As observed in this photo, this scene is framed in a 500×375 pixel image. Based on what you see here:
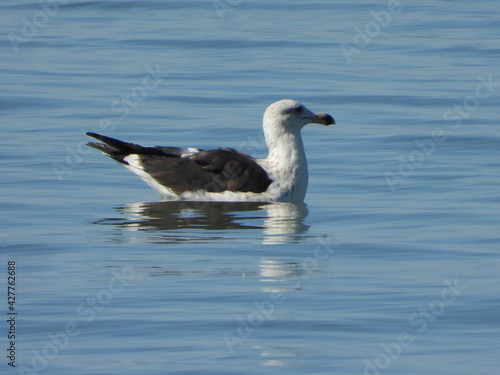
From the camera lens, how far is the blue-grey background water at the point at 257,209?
8227mm

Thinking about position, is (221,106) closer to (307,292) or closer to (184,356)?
(307,292)

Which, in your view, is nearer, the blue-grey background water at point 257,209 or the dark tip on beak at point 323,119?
the blue-grey background water at point 257,209

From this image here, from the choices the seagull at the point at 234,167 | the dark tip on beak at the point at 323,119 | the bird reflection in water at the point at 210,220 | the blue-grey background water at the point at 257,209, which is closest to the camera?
the blue-grey background water at the point at 257,209

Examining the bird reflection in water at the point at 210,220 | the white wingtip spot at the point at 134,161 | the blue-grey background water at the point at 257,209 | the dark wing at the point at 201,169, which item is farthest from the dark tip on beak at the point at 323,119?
the white wingtip spot at the point at 134,161

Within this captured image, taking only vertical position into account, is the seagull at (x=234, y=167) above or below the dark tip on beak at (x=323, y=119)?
below

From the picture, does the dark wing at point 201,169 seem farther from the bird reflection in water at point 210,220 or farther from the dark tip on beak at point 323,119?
the dark tip on beak at point 323,119

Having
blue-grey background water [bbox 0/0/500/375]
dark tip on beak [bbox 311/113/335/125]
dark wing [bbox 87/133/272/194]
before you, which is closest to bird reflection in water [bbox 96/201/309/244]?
blue-grey background water [bbox 0/0/500/375]

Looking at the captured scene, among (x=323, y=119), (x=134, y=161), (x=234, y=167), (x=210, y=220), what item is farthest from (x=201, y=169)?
(x=323, y=119)

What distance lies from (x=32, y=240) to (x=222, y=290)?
251cm

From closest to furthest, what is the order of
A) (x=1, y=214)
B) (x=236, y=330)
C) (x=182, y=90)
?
(x=236, y=330)
(x=1, y=214)
(x=182, y=90)

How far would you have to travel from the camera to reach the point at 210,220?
41.1 ft

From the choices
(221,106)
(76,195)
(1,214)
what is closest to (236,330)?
(1,214)

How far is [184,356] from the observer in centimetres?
789

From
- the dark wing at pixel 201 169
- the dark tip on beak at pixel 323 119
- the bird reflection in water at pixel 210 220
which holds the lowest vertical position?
the bird reflection in water at pixel 210 220
